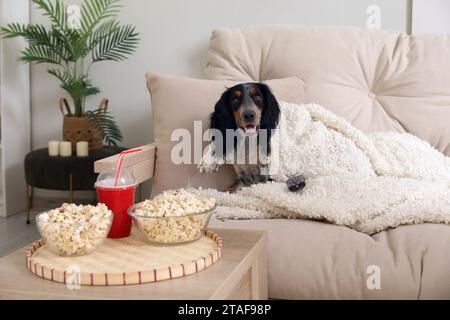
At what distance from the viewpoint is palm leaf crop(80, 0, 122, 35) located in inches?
105

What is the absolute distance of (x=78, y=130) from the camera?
2730mm

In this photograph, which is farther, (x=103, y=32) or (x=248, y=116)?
(x=103, y=32)

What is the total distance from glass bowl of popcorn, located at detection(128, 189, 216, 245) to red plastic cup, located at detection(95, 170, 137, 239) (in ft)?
0.15

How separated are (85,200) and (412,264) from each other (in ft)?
6.68

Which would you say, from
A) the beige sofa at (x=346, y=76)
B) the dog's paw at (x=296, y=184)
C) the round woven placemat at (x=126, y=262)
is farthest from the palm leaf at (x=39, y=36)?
the round woven placemat at (x=126, y=262)

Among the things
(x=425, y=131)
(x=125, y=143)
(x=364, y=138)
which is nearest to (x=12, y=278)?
(x=364, y=138)

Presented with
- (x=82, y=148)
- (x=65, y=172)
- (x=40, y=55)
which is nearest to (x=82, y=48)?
(x=40, y=55)

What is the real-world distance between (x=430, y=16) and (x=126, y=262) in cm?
188

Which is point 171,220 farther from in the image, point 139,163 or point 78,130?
point 78,130

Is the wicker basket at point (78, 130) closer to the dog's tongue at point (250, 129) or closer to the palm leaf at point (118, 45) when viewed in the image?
the palm leaf at point (118, 45)

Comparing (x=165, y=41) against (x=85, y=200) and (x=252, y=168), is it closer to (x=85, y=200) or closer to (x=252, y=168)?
(x=85, y=200)

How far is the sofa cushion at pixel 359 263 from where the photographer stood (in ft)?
4.46

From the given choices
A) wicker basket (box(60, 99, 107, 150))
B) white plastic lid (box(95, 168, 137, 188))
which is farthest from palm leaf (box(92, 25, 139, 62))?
white plastic lid (box(95, 168, 137, 188))

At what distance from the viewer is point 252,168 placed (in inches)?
73.1
